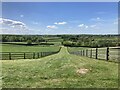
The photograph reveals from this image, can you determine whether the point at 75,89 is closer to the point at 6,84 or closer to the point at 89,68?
the point at 6,84

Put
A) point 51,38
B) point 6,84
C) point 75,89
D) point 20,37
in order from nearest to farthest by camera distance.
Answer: point 75,89 < point 6,84 < point 20,37 < point 51,38

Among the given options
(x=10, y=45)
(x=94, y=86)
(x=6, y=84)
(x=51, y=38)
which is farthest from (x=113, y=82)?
(x=51, y=38)

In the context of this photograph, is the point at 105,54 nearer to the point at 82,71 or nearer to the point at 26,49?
the point at 82,71

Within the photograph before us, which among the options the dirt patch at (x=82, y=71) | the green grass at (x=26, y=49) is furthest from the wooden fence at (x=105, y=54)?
the green grass at (x=26, y=49)

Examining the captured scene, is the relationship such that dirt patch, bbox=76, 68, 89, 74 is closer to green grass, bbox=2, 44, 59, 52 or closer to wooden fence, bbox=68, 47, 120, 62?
wooden fence, bbox=68, 47, 120, 62

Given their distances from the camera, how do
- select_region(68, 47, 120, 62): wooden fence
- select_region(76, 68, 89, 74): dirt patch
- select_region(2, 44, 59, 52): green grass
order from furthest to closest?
select_region(2, 44, 59, 52): green grass < select_region(68, 47, 120, 62): wooden fence < select_region(76, 68, 89, 74): dirt patch

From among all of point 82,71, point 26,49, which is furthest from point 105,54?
point 26,49

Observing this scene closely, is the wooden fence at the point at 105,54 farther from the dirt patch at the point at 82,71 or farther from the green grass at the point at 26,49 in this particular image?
the green grass at the point at 26,49

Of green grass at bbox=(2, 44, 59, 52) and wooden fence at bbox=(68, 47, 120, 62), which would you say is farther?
green grass at bbox=(2, 44, 59, 52)

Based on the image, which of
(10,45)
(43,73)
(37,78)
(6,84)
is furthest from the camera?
(10,45)

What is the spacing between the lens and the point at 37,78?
1288 cm

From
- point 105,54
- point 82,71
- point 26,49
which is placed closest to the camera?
point 82,71

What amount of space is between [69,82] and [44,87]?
60.6 inches

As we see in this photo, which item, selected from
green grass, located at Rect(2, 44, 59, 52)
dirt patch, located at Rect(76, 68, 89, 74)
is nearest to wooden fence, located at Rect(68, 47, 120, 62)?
dirt patch, located at Rect(76, 68, 89, 74)
